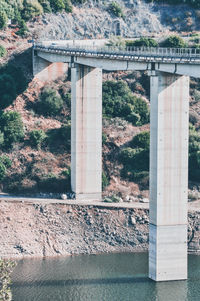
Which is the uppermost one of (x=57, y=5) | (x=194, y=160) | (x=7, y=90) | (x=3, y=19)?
(x=57, y=5)

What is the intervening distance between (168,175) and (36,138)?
2556 centimetres

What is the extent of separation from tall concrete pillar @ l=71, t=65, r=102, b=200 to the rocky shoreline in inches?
165

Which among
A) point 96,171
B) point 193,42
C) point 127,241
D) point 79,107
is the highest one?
point 193,42

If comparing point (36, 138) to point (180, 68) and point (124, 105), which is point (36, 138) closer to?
point (124, 105)

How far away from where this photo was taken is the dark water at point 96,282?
74.2 meters

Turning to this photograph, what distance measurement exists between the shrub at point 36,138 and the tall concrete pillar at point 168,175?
24637mm

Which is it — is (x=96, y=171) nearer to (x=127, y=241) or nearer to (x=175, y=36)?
(x=127, y=241)

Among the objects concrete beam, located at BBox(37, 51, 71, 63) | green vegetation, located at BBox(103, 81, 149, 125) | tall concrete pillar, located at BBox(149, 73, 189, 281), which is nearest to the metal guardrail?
concrete beam, located at BBox(37, 51, 71, 63)

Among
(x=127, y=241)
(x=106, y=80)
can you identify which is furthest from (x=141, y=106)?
(x=127, y=241)

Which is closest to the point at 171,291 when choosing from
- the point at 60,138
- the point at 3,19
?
the point at 60,138

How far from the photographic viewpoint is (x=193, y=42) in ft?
393

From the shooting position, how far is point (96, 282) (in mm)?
77438

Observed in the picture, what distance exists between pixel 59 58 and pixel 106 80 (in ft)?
42.6

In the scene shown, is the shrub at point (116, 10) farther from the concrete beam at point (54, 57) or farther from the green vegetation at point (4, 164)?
the green vegetation at point (4, 164)
